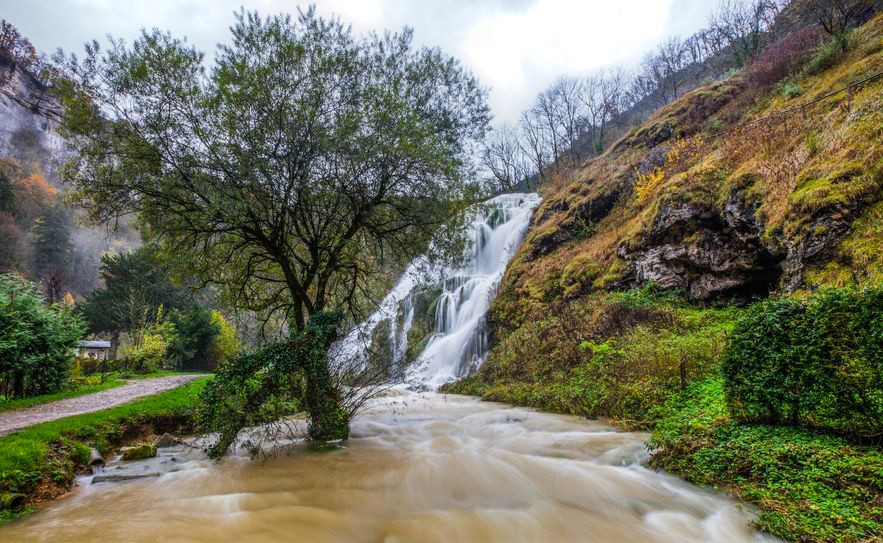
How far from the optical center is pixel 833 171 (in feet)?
26.9

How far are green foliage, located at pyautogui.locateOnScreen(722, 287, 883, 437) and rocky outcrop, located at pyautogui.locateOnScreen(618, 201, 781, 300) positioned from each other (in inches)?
243

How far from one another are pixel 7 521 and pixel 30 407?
821 centimetres

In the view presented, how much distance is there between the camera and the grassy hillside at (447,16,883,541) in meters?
4.16

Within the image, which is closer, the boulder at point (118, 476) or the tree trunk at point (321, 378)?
the boulder at point (118, 476)

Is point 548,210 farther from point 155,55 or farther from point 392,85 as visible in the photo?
point 155,55

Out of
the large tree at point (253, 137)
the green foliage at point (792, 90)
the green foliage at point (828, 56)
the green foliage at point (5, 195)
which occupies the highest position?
the green foliage at point (5, 195)

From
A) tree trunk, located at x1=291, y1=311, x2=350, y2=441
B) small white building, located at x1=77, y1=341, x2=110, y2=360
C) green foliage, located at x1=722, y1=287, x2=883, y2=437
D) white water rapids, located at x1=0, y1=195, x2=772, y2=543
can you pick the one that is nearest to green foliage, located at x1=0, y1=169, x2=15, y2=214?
small white building, located at x1=77, y1=341, x2=110, y2=360

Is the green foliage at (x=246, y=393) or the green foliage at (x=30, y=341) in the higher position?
the green foliage at (x=30, y=341)

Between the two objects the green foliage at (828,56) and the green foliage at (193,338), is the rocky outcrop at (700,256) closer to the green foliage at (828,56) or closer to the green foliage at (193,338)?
the green foliage at (828,56)

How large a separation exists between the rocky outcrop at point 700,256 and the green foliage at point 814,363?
20.3 ft

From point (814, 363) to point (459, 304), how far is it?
16.0 meters

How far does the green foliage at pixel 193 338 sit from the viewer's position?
102ft

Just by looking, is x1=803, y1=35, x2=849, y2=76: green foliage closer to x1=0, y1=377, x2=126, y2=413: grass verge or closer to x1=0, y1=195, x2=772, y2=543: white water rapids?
x1=0, y1=195, x2=772, y2=543: white water rapids

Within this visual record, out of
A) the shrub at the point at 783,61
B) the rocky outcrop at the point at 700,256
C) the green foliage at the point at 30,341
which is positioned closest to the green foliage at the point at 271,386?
the green foliage at the point at 30,341
